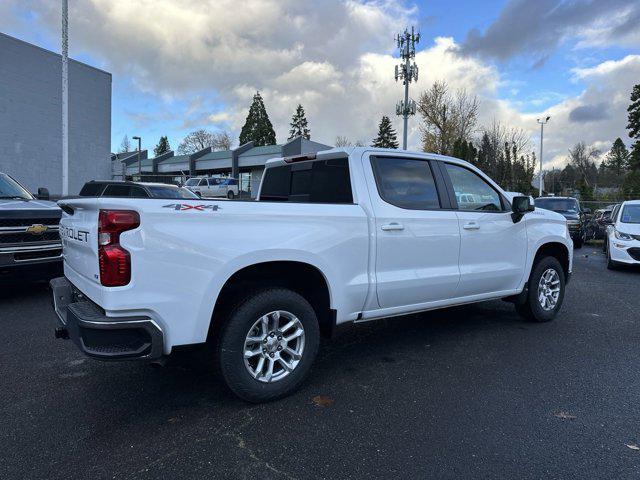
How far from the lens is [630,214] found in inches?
436

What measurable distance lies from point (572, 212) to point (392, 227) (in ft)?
45.5

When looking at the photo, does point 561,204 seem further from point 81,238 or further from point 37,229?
point 81,238

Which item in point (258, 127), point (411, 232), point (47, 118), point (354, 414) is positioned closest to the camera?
point (354, 414)

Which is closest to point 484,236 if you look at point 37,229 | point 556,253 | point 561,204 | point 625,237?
point 556,253

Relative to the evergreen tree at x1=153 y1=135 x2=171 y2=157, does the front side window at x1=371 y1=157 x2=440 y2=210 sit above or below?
below

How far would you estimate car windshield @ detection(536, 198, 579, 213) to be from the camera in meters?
15.8

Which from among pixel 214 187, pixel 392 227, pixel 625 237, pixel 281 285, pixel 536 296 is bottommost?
pixel 536 296

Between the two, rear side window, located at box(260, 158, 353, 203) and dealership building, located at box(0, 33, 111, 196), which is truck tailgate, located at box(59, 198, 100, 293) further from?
dealership building, located at box(0, 33, 111, 196)

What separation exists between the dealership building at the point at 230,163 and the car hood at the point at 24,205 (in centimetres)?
3119

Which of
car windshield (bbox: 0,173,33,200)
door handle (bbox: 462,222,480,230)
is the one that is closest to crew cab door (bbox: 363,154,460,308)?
door handle (bbox: 462,222,480,230)

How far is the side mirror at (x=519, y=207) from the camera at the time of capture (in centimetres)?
510

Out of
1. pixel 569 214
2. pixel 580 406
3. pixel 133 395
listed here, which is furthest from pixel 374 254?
pixel 569 214

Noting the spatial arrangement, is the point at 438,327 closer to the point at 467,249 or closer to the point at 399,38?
the point at 467,249

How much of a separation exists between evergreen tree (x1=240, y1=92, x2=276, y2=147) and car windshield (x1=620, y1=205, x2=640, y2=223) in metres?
64.4
